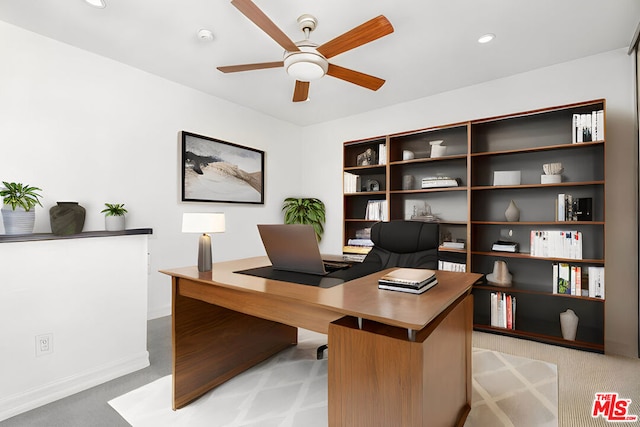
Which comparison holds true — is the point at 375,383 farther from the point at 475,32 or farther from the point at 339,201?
the point at 339,201

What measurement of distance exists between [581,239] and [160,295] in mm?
3953

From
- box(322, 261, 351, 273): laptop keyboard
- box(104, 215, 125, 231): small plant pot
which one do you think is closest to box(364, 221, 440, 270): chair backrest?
box(322, 261, 351, 273): laptop keyboard

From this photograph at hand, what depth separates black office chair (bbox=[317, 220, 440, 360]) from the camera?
213cm

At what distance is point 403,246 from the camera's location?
2.21 meters

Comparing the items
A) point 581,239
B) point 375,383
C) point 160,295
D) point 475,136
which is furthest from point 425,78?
point 160,295

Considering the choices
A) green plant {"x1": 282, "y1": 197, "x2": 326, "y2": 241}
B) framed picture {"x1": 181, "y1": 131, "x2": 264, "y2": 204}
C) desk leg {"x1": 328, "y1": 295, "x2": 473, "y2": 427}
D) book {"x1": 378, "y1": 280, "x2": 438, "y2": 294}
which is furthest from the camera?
green plant {"x1": 282, "y1": 197, "x2": 326, "y2": 241}

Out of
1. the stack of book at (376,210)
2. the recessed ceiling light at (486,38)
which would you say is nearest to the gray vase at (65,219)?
the stack of book at (376,210)

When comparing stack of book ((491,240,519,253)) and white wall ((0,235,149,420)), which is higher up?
stack of book ((491,240,519,253))

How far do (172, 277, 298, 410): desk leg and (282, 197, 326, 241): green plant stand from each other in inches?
84.5

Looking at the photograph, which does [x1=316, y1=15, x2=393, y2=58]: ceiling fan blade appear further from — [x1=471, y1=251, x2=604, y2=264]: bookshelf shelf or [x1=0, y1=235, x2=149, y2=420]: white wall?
[x1=471, y1=251, x2=604, y2=264]: bookshelf shelf

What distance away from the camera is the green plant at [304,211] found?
4430 mm

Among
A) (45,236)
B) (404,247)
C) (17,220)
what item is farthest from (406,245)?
(17,220)

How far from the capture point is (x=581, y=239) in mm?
2643

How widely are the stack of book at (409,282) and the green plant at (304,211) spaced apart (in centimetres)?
298
